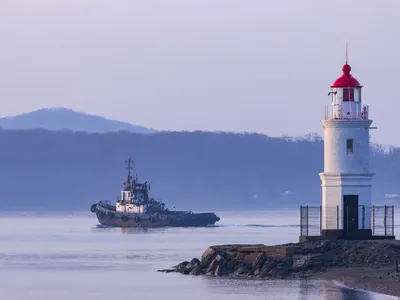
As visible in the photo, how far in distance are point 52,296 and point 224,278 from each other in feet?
19.1

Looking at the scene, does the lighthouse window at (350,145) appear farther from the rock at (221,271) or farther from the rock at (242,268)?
the rock at (221,271)

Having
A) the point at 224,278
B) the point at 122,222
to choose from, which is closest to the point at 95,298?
the point at 224,278

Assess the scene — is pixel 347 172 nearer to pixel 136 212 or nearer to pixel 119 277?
pixel 119 277

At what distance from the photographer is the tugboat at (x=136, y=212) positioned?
4163 inches

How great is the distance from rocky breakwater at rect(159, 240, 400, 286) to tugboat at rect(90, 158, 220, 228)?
59038mm

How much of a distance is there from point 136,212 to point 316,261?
62657mm

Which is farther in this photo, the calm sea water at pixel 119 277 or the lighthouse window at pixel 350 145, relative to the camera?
the lighthouse window at pixel 350 145

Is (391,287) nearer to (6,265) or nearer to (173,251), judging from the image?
(6,265)

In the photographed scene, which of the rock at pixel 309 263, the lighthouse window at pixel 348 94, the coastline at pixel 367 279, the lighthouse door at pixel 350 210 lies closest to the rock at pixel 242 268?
the rock at pixel 309 263

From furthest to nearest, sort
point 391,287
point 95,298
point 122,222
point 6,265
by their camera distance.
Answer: point 122,222 → point 6,265 → point 95,298 → point 391,287

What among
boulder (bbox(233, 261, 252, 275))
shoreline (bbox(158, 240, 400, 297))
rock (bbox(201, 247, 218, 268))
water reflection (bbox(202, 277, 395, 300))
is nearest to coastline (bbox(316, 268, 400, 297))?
shoreline (bbox(158, 240, 400, 297))

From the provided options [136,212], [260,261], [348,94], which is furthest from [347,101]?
[136,212]

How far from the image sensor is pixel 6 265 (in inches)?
2378

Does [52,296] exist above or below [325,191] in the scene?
below
